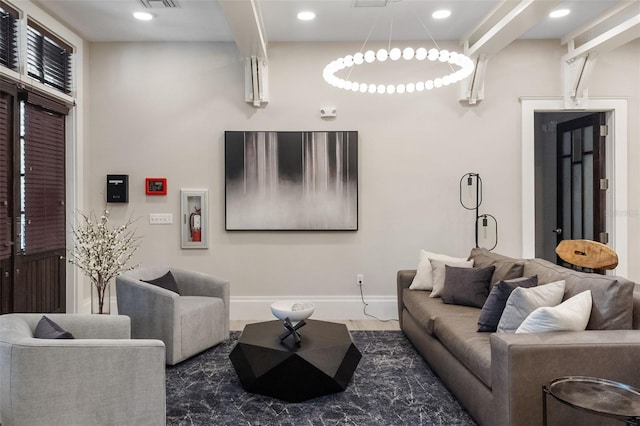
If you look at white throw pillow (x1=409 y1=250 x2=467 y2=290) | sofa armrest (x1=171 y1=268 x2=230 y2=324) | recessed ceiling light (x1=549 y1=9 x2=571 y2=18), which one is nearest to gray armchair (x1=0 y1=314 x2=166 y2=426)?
sofa armrest (x1=171 y1=268 x2=230 y2=324)

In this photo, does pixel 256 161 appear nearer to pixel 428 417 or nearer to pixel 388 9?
pixel 388 9

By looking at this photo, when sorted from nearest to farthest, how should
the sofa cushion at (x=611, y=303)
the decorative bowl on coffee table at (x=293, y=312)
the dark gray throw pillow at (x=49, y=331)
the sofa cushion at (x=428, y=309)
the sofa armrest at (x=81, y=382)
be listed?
the sofa armrest at (x=81, y=382) → the dark gray throw pillow at (x=49, y=331) → the sofa cushion at (x=611, y=303) → the decorative bowl on coffee table at (x=293, y=312) → the sofa cushion at (x=428, y=309)

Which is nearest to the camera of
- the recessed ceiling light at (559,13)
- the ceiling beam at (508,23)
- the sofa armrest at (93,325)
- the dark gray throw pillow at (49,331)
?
the dark gray throw pillow at (49,331)

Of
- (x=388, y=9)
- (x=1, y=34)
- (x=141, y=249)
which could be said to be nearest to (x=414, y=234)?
(x=388, y=9)

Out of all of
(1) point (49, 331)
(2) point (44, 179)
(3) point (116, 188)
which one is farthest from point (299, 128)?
(1) point (49, 331)

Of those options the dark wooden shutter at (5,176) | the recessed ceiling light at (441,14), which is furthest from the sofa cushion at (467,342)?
the dark wooden shutter at (5,176)

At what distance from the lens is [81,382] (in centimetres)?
202

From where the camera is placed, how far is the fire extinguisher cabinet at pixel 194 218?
4.73 m

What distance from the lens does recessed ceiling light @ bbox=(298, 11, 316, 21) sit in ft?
13.1

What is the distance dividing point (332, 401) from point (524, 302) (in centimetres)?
133

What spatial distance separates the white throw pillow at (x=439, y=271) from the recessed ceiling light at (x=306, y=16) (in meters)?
2.60

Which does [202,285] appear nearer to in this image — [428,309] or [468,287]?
[428,309]

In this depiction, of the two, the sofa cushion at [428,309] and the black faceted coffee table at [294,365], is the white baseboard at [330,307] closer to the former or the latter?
the sofa cushion at [428,309]

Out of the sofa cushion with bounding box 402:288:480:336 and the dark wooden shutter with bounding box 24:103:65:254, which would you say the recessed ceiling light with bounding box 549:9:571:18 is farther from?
the dark wooden shutter with bounding box 24:103:65:254
